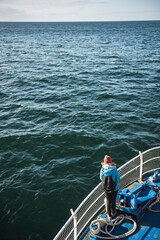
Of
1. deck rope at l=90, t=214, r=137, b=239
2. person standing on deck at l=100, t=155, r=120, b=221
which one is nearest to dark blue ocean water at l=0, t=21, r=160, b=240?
deck rope at l=90, t=214, r=137, b=239

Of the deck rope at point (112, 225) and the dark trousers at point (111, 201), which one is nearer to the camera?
the deck rope at point (112, 225)

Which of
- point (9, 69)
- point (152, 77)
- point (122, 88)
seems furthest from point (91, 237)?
point (9, 69)

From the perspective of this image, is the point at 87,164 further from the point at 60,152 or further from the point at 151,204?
the point at 151,204

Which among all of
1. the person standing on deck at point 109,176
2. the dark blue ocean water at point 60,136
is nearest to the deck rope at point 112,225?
the person standing on deck at point 109,176

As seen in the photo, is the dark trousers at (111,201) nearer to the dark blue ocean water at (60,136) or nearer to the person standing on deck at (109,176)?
the person standing on deck at (109,176)

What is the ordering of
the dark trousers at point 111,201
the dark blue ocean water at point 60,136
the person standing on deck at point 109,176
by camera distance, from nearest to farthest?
1. the person standing on deck at point 109,176
2. the dark trousers at point 111,201
3. the dark blue ocean water at point 60,136

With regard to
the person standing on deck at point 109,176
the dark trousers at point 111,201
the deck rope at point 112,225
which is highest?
the person standing on deck at point 109,176

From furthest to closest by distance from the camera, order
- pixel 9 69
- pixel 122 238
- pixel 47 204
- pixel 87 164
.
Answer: pixel 9 69 → pixel 87 164 → pixel 47 204 → pixel 122 238

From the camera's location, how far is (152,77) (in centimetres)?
3002

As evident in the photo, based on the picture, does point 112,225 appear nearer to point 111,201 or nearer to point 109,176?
point 111,201

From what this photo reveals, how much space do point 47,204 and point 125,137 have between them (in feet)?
27.0

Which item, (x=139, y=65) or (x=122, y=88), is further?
(x=139, y=65)

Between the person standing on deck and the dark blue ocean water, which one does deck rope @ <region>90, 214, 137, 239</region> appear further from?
the dark blue ocean water

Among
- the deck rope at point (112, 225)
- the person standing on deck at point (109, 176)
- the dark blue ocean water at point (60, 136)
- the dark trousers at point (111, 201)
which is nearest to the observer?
the person standing on deck at point (109, 176)
